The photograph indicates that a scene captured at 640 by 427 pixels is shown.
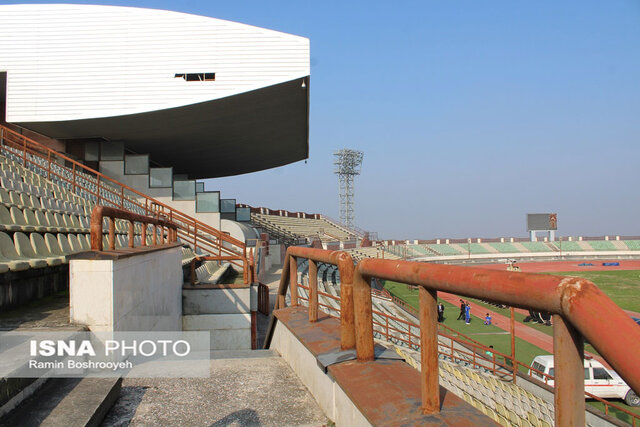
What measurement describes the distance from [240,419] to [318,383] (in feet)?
1.91

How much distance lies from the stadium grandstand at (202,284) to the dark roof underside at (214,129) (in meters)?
0.15

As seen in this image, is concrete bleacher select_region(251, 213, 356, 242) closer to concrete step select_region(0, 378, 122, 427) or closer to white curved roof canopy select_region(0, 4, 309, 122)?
white curved roof canopy select_region(0, 4, 309, 122)

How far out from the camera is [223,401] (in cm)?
352

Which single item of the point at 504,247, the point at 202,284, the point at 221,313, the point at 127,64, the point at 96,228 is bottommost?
the point at 504,247

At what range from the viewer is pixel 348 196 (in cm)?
7850

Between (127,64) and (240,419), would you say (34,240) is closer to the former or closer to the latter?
(240,419)

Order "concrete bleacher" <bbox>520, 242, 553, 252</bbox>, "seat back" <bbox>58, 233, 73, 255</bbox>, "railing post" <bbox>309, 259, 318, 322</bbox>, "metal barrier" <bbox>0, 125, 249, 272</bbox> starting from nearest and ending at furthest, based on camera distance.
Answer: "railing post" <bbox>309, 259, 318, 322</bbox>
"seat back" <bbox>58, 233, 73, 255</bbox>
"metal barrier" <bbox>0, 125, 249, 272</bbox>
"concrete bleacher" <bbox>520, 242, 553, 252</bbox>

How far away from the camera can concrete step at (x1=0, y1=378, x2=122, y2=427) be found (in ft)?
8.51

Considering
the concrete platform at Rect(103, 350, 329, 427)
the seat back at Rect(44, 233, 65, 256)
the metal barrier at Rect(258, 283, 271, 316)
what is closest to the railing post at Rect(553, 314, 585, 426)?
the concrete platform at Rect(103, 350, 329, 427)

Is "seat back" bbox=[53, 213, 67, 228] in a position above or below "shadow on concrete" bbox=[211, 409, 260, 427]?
above

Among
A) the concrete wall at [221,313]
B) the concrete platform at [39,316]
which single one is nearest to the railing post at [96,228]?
the concrete platform at [39,316]

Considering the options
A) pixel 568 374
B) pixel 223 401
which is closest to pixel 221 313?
pixel 223 401

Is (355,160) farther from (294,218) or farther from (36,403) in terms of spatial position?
(36,403)

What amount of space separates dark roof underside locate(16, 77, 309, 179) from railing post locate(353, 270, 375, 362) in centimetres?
1798
